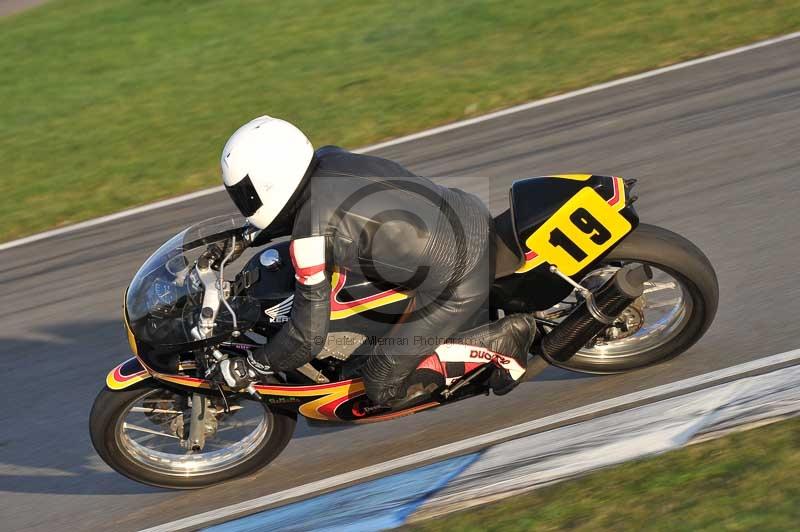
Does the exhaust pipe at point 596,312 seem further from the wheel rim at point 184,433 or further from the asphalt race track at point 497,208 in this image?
the wheel rim at point 184,433

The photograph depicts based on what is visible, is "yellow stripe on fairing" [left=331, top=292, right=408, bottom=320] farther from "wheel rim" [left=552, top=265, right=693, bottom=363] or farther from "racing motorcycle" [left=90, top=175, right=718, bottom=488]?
"wheel rim" [left=552, top=265, right=693, bottom=363]

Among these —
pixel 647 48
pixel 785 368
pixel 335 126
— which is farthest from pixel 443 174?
pixel 785 368

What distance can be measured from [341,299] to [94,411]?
4.50ft

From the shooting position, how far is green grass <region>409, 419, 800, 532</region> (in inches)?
160

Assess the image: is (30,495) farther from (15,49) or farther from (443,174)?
(15,49)

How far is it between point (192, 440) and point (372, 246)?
1.57 meters

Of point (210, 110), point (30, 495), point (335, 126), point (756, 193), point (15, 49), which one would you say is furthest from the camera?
point (15, 49)

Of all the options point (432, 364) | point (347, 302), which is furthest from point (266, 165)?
point (432, 364)

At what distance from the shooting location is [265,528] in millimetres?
4750

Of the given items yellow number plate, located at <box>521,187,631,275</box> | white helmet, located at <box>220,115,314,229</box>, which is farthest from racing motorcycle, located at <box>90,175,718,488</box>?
white helmet, located at <box>220,115,314,229</box>

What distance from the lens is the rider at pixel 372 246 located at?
4.33 metres

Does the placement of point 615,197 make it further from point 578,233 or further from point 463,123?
Result: point 463,123

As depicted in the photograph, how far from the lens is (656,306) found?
5.31 meters


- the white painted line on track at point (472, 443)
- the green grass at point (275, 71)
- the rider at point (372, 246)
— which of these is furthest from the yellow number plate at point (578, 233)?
the green grass at point (275, 71)
